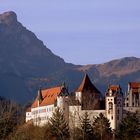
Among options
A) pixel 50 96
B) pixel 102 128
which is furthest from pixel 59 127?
pixel 50 96

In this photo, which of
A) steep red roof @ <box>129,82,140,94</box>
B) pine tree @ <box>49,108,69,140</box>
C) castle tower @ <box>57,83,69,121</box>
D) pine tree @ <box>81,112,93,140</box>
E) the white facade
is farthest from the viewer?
steep red roof @ <box>129,82,140,94</box>

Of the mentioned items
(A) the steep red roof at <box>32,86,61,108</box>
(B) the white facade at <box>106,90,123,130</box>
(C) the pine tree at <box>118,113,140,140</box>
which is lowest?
(C) the pine tree at <box>118,113,140,140</box>

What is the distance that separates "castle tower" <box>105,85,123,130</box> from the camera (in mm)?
110375

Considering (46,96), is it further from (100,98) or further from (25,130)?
(25,130)

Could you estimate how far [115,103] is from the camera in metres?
113

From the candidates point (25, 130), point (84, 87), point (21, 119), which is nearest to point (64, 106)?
point (84, 87)

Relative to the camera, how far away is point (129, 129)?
106m

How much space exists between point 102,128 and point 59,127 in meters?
5.49

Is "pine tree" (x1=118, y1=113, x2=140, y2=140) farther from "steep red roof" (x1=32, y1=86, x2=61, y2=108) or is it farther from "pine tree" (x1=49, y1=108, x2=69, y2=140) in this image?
"steep red roof" (x1=32, y1=86, x2=61, y2=108)

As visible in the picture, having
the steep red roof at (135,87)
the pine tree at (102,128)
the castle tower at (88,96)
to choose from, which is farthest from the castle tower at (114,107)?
the steep red roof at (135,87)

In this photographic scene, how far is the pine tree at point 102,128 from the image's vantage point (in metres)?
106

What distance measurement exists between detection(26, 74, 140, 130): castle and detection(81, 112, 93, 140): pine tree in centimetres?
186

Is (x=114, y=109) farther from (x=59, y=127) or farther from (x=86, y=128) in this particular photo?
(x=59, y=127)

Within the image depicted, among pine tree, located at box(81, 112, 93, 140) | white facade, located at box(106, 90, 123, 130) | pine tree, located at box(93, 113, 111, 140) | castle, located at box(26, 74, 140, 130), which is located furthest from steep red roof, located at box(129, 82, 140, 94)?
pine tree, located at box(81, 112, 93, 140)
